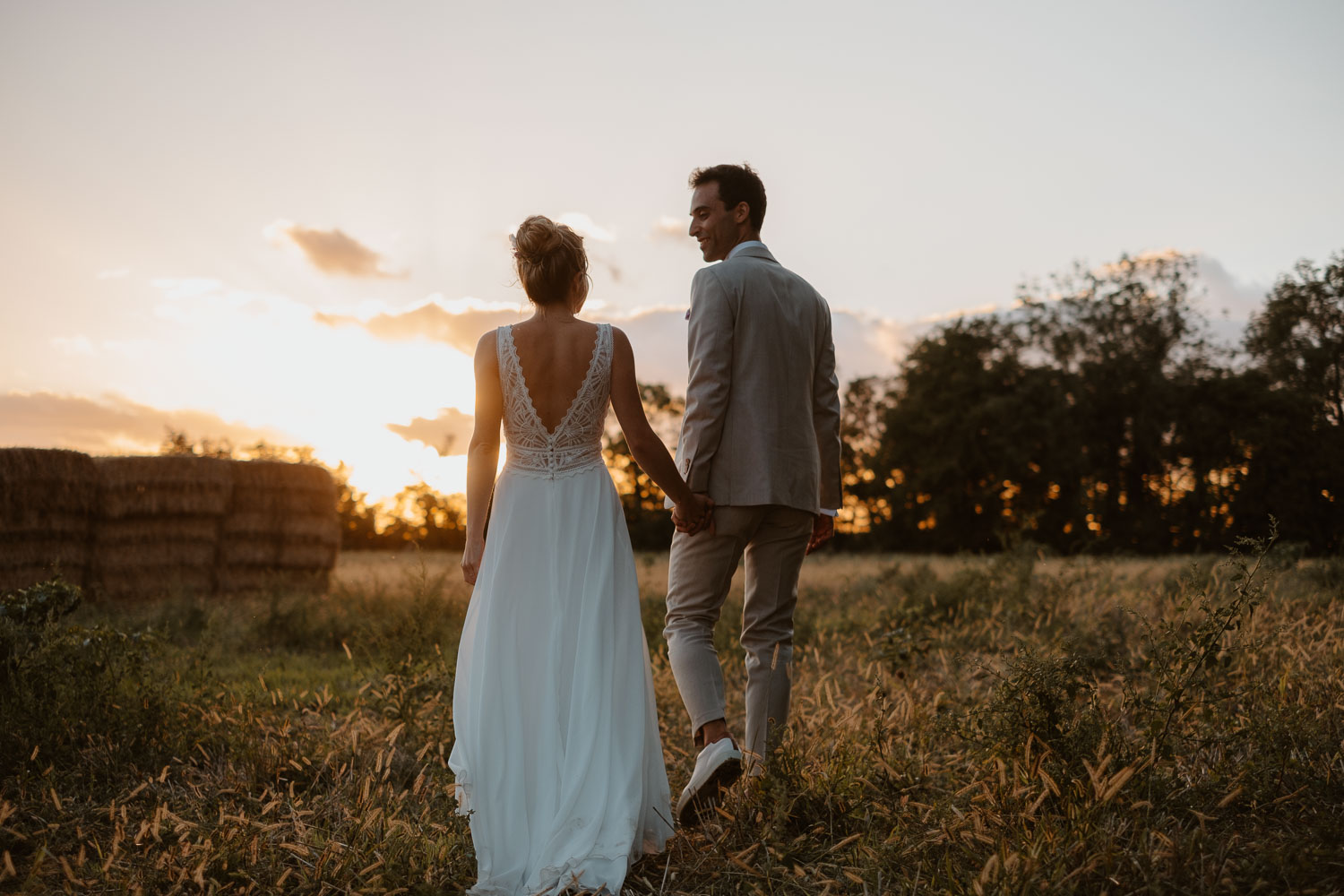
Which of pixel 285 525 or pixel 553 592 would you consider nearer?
pixel 553 592

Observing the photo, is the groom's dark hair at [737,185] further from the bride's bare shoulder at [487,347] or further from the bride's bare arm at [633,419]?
the bride's bare shoulder at [487,347]

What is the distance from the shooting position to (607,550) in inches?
138

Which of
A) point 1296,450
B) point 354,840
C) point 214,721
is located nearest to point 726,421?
point 354,840

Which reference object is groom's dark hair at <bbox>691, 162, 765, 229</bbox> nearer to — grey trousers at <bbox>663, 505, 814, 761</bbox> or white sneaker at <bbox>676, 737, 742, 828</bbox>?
grey trousers at <bbox>663, 505, 814, 761</bbox>

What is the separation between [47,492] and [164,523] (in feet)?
4.96

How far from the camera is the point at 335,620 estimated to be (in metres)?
8.58

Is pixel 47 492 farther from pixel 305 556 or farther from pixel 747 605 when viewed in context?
pixel 747 605

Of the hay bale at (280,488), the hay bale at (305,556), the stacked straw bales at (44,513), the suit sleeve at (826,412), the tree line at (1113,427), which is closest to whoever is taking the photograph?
the suit sleeve at (826,412)

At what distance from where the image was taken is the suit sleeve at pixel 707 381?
3693mm

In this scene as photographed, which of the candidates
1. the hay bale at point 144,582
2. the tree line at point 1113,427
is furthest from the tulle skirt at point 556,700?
the tree line at point 1113,427

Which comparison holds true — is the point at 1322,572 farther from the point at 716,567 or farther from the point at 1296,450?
the point at 1296,450

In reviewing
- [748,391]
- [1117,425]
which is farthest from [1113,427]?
[748,391]

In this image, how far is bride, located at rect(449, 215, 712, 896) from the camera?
3.29 m

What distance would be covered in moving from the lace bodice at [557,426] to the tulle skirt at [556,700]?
0.18 ft
